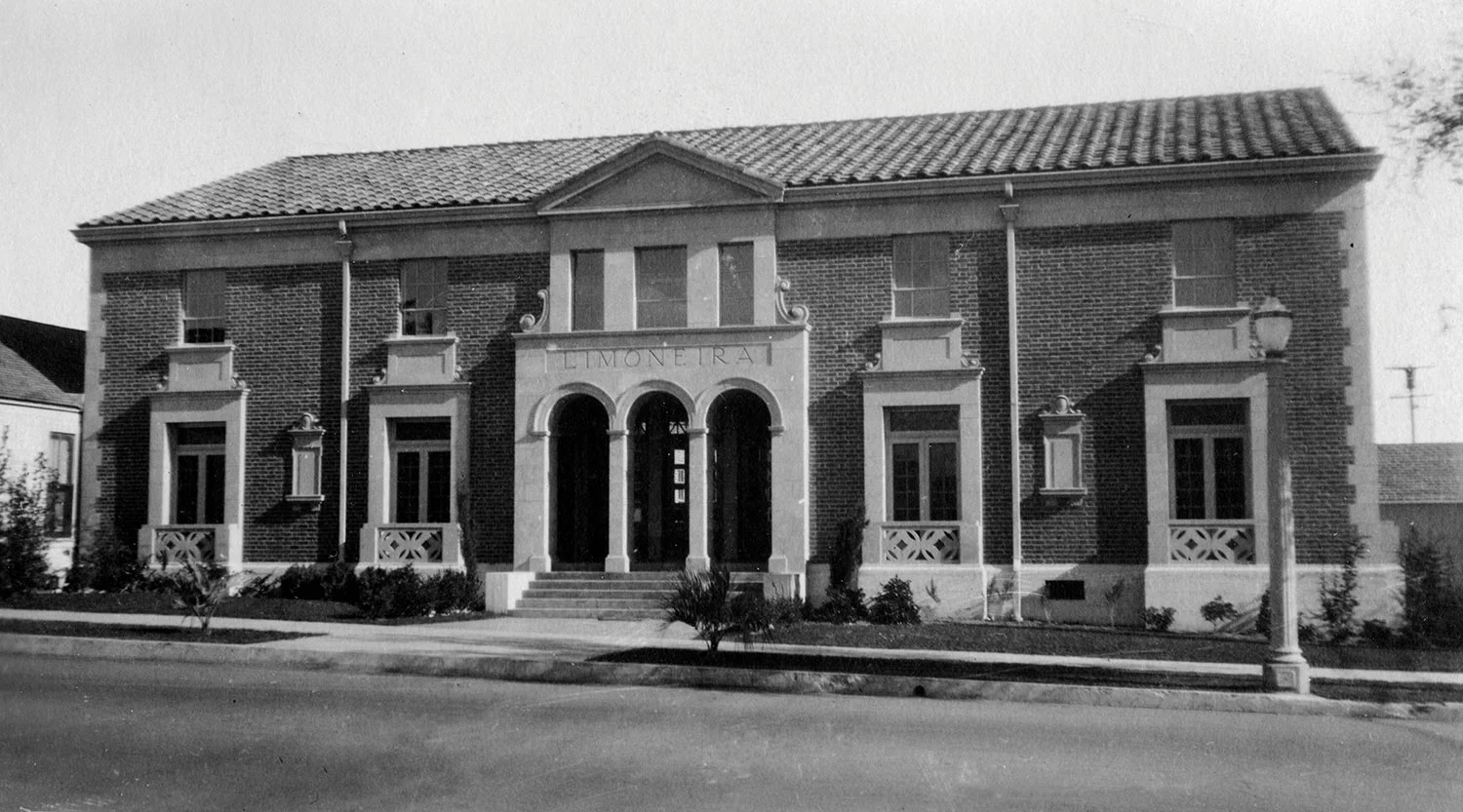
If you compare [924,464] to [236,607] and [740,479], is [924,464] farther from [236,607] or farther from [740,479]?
[236,607]

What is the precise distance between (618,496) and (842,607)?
13.8 feet

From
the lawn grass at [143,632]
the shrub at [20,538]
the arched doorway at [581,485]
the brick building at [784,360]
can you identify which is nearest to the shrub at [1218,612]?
the brick building at [784,360]

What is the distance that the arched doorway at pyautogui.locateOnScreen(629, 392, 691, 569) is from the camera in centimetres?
2125

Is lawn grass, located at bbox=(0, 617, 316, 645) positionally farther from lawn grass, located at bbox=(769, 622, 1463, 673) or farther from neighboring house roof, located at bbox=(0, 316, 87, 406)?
neighboring house roof, located at bbox=(0, 316, 87, 406)

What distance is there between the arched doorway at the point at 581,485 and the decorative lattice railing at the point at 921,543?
198 inches

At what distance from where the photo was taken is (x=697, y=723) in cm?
1038

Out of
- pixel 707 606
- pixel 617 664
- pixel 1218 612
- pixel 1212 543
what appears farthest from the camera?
pixel 1212 543

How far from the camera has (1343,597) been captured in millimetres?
17281

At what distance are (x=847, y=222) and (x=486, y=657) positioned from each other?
9845mm

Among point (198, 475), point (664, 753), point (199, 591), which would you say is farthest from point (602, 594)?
point (664, 753)

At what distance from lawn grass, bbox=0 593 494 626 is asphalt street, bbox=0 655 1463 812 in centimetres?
622

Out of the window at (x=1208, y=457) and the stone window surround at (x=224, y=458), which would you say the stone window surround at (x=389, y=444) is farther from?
the window at (x=1208, y=457)

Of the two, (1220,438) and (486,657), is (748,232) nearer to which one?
(1220,438)

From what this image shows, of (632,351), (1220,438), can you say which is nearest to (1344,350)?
(1220,438)
